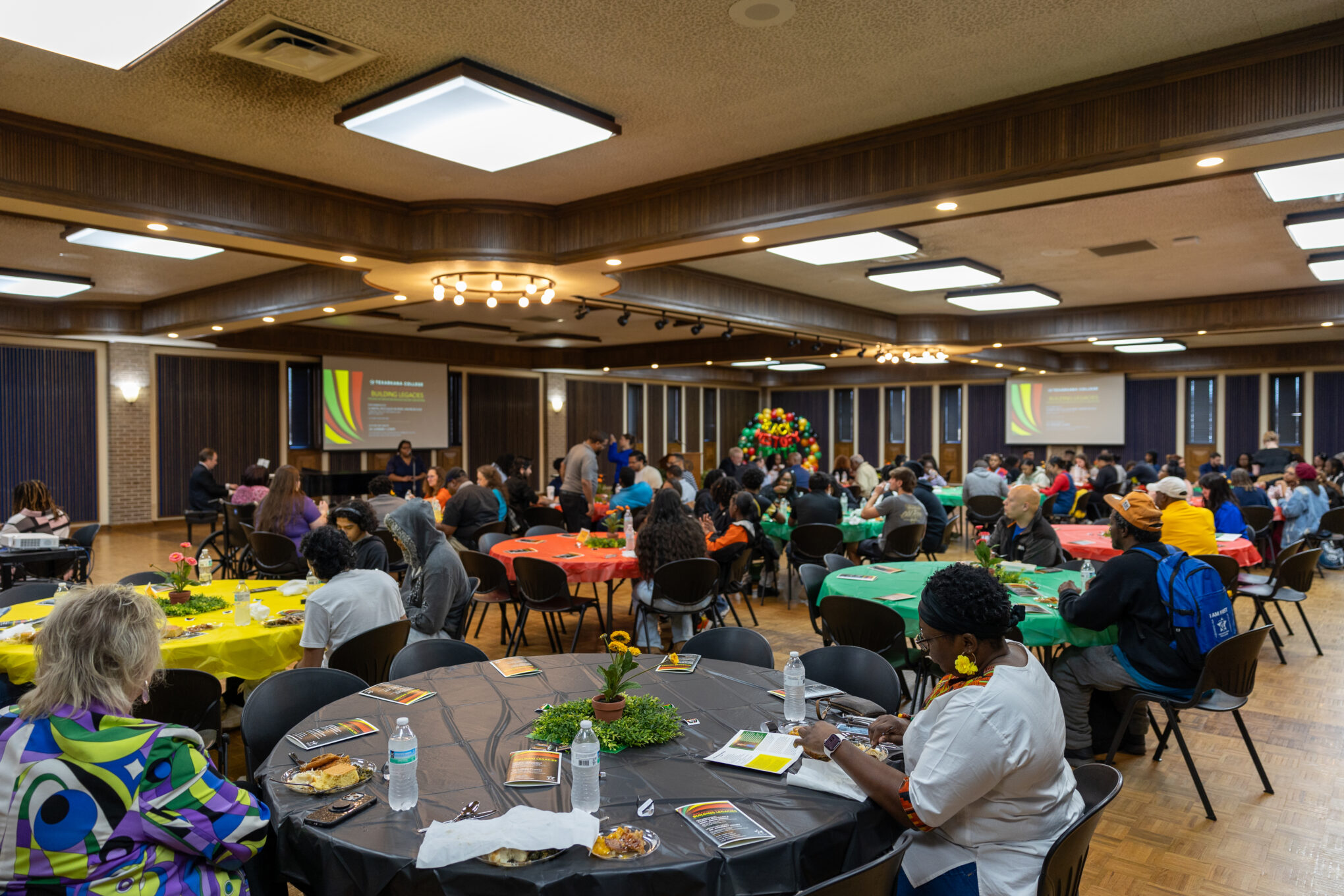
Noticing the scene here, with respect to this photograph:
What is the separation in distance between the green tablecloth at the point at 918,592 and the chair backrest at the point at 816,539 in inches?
66.5

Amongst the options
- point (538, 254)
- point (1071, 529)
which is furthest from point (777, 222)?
point (1071, 529)

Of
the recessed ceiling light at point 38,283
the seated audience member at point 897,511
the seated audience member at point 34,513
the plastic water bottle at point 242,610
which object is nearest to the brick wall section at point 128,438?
the recessed ceiling light at point 38,283

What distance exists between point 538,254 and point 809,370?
15.4 metres

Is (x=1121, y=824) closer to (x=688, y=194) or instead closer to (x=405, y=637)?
(x=405, y=637)

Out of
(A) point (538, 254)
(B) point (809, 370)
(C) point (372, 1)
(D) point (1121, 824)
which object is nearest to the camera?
(C) point (372, 1)

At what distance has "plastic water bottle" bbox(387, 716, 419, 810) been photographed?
200 centimetres

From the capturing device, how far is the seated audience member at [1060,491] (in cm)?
1128

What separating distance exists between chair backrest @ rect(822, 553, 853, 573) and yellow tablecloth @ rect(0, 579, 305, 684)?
10.9 feet

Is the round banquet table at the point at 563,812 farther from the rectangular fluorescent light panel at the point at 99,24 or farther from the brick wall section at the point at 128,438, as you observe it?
the brick wall section at the point at 128,438

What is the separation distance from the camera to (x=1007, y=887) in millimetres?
1931

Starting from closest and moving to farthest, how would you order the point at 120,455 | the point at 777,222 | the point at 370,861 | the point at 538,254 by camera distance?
the point at 370,861 → the point at 777,222 → the point at 538,254 → the point at 120,455

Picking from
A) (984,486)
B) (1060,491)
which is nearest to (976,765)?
(984,486)

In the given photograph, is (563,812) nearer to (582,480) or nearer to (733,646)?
(733,646)

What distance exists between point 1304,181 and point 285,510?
24.6 ft
